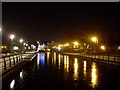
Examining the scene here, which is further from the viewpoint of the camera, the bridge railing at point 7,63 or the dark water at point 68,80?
the bridge railing at point 7,63

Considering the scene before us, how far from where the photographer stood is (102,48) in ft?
245

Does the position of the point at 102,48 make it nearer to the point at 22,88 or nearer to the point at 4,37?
the point at 22,88

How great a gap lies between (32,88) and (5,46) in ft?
367

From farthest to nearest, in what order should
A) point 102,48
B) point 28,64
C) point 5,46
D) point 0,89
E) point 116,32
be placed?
point 5,46
point 116,32
point 102,48
point 28,64
point 0,89

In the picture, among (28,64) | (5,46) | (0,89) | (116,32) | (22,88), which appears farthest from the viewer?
(5,46)

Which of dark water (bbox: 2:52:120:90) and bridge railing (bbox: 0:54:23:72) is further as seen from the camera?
bridge railing (bbox: 0:54:23:72)

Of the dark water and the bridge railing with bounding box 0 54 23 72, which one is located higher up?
the bridge railing with bounding box 0 54 23 72

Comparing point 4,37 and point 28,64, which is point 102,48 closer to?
point 28,64

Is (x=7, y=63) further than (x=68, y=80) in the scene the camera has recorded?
Yes

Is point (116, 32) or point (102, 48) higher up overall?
point (116, 32)

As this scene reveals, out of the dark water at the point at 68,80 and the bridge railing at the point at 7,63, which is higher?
the bridge railing at the point at 7,63

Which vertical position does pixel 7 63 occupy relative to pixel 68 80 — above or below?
above

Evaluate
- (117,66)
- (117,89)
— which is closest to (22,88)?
(117,89)

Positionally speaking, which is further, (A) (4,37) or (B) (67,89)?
(A) (4,37)
